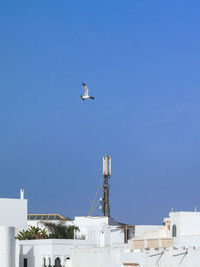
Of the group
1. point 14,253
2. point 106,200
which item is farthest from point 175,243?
point 106,200

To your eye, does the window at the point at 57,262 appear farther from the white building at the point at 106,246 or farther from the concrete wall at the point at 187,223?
the concrete wall at the point at 187,223

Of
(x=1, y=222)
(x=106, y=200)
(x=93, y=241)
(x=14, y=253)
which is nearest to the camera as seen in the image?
(x=14, y=253)

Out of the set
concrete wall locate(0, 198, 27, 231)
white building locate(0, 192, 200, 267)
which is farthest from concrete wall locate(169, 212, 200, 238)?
concrete wall locate(0, 198, 27, 231)

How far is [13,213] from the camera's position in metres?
60.4

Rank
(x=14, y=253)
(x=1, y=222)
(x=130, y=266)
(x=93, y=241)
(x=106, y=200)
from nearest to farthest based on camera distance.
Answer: (x=130, y=266) < (x=14, y=253) < (x=93, y=241) < (x=1, y=222) < (x=106, y=200)

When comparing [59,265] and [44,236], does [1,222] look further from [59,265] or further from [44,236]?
[59,265]

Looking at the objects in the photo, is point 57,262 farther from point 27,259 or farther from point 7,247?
point 7,247

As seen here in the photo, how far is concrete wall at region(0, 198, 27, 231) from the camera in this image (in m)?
60.0

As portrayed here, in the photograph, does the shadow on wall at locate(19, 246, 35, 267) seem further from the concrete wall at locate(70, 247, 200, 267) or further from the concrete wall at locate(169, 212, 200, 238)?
the concrete wall at locate(169, 212, 200, 238)

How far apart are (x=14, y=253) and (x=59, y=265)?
3587mm

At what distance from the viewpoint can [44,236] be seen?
56031mm

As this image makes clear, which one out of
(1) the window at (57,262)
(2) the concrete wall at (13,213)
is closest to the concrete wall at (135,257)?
(1) the window at (57,262)

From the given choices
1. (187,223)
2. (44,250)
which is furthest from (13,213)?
(187,223)

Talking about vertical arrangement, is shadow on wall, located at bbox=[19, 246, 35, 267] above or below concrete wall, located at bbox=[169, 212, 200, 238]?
below
